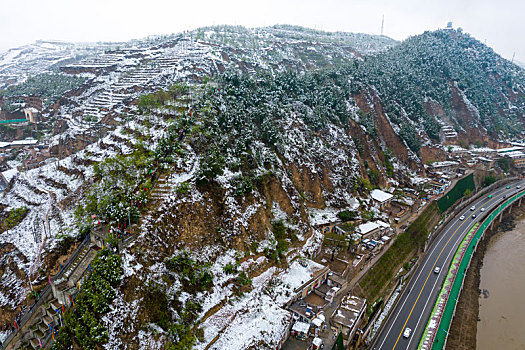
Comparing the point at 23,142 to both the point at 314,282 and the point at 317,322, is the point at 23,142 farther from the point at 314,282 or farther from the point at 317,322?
the point at 317,322

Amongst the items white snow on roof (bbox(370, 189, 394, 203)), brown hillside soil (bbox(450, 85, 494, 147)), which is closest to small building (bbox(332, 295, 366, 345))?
white snow on roof (bbox(370, 189, 394, 203))

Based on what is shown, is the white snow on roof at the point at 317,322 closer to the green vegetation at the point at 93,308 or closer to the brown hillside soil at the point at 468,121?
the green vegetation at the point at 93,308

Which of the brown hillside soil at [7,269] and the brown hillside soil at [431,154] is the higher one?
the brown hillside soil at [431,154]

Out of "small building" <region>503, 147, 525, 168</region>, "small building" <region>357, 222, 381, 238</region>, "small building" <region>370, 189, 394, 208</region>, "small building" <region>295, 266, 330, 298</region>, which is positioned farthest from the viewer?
"small building" <region>503, 147, 525, 168</region>

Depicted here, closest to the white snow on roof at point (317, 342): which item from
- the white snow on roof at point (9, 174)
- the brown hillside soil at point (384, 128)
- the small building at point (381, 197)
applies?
the small building at point (381, 197)

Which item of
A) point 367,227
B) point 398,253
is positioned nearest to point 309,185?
point 367,227

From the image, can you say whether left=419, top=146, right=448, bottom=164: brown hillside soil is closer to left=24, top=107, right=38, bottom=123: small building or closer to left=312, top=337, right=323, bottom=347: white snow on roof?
left=312, top=337, right=323, bottom=347: white snow on roof

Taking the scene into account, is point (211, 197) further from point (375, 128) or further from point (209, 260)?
point (375, 128)
